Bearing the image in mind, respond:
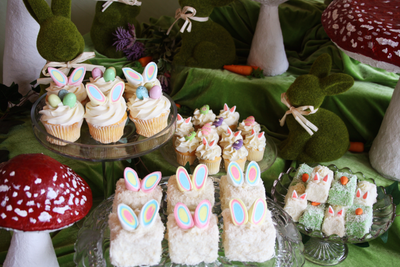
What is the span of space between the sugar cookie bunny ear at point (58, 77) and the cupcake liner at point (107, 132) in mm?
178

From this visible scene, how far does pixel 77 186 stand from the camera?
2.58 ft

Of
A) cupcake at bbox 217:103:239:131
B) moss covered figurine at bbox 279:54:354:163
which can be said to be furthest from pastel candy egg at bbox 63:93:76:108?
moss covered figurine at bbox 279:54:354:163

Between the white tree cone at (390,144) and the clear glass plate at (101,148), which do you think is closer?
the clear glass plate at (101,148)

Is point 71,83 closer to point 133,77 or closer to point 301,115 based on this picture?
A: point 133,77

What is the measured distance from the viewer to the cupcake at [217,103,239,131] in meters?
1.37

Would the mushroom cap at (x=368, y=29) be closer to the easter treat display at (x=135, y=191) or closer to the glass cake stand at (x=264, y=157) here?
the glass cake stand at (x=264, y=157)

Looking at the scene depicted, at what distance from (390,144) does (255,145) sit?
50cm

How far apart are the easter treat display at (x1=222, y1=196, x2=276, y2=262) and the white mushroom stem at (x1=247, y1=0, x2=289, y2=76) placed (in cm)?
86

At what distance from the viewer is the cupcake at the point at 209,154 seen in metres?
1.20

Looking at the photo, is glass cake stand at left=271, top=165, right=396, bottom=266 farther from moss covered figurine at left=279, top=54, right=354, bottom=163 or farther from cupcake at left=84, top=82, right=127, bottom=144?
cupcake at left=84, top=82, right=127, bottom=144

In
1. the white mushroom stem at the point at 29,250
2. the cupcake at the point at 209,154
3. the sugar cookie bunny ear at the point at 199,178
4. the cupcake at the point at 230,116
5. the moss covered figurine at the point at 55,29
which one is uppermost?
the moss covered figurine at the point at 55,29

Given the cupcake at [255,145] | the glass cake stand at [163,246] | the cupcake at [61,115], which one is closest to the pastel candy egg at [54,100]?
the cupcake at [61,115]

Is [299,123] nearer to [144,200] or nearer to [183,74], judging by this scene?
[183,74]

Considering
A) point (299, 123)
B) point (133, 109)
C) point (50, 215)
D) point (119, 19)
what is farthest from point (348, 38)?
point (119, 19)
